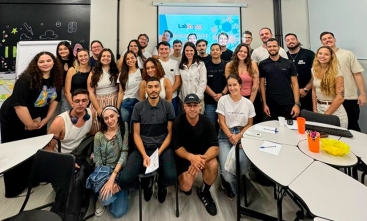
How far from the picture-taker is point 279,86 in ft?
8.81

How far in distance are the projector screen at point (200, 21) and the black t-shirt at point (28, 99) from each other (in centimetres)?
259

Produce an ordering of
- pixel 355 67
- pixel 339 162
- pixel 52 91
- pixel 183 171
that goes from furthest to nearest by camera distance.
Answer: pixel 355 67, pixel 52 91, pixel 183 171, pixel 339 162

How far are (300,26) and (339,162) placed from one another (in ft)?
13.2

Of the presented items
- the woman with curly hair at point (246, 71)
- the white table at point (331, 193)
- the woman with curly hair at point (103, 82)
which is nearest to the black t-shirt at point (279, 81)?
the woman with curly hair at point (246, 71)

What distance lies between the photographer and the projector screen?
13.9 feet

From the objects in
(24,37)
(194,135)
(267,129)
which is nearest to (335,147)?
(267,129)

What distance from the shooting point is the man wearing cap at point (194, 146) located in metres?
2.08

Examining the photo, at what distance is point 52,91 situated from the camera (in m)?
2.28

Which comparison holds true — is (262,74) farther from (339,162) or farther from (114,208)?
(114,208)

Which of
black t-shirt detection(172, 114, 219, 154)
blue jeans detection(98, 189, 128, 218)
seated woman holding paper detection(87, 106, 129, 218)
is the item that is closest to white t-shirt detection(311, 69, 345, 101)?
black t-shirt detection(172, 114, 219, 154)

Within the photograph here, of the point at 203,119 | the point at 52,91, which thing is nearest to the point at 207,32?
the point at 203,119

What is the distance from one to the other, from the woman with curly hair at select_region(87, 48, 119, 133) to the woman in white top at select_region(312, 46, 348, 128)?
266 centimetres

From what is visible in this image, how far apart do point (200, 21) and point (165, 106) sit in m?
2.79

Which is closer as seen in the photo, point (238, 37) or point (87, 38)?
point (87, 38)
